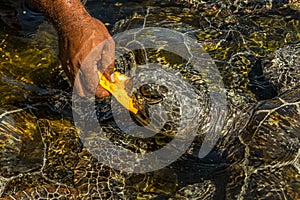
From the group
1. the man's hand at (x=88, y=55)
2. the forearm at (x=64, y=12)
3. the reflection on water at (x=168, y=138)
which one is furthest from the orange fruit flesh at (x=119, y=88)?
the forearm at (x=64, y=12)

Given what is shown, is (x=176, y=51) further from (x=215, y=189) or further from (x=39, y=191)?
(x=39, y=191)

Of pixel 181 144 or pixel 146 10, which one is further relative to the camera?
pixel 146 10

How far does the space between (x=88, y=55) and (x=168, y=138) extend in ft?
4.58

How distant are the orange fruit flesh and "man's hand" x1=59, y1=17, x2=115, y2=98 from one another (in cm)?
5

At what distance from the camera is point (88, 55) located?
346 cm

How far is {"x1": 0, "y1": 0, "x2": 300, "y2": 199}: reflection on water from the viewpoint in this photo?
4086 mm

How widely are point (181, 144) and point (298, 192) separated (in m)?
1.12

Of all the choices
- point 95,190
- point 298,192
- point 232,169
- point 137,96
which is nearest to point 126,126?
point 137,96

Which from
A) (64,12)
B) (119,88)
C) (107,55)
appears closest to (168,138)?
→ (119,88)

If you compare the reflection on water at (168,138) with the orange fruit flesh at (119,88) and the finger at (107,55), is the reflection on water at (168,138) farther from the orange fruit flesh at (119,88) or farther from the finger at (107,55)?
the finger at (107,55)

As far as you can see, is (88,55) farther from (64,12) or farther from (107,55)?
(64,12)

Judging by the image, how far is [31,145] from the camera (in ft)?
14.4

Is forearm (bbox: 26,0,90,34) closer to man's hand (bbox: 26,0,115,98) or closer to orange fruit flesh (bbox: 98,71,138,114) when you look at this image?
man's hand (bbox: 26,0,115,98)

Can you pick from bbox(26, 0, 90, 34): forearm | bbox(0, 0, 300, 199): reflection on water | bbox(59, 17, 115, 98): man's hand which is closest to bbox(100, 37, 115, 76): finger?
bbox(59, 17, 115, 98): man's hand
